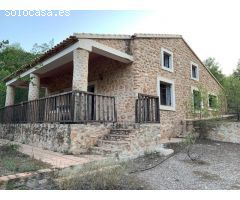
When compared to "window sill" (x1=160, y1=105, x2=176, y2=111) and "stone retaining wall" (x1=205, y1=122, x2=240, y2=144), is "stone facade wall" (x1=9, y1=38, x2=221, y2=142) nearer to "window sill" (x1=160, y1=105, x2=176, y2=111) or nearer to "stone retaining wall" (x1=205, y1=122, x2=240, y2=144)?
"window sill" (x1=160, y1=105, x2=176, y2=111)

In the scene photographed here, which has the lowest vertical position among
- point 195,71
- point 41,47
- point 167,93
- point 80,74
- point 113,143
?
point 113,143

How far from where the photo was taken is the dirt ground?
459 centimetres

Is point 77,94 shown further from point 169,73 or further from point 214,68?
point 214,68

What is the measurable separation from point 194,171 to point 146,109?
9.85 ft

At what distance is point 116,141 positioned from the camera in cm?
691

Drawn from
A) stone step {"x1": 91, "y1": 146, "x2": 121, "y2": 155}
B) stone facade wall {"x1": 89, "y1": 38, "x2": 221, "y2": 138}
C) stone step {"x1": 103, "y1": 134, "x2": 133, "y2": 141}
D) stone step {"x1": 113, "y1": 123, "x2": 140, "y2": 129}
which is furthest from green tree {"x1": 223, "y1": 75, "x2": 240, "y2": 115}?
stone step {"x1": 91, "y1": 146, "x2": 121, "y2": 155}

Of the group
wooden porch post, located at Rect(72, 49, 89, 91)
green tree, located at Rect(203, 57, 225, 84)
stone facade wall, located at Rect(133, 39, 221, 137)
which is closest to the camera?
wooden porch post, located at Rect(72, 49, 89, 91)

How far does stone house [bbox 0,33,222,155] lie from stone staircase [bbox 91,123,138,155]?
0.05 metres

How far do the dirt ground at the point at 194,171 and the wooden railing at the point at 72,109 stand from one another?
6.82 feet

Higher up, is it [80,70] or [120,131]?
[80,70]

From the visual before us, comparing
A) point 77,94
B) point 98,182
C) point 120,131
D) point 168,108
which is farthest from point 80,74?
point 168,108

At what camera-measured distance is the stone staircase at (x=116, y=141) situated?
6.47 meters

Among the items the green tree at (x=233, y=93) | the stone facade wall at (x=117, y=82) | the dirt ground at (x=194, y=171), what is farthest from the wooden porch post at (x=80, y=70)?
the green tree at (x=233, y=93)
